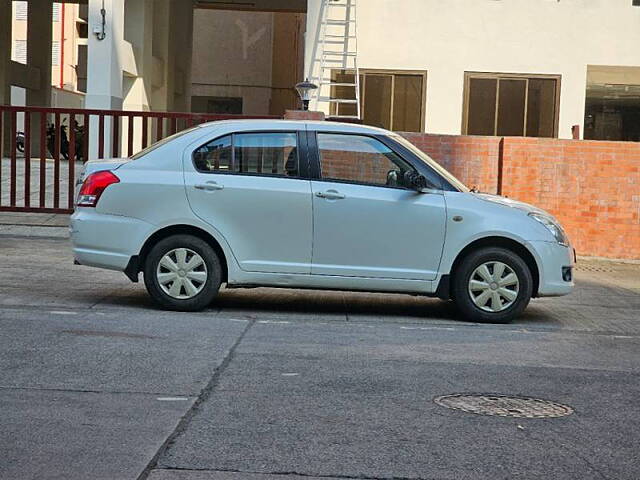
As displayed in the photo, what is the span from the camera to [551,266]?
404 inches

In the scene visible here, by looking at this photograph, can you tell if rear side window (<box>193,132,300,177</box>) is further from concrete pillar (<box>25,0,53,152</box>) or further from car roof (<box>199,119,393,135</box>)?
concrete pillar (<box>25,0,53,152</box>)

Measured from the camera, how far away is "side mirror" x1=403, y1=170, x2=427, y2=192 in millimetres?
10125

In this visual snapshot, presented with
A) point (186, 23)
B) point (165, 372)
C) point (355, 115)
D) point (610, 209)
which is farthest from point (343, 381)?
point (186, 23)

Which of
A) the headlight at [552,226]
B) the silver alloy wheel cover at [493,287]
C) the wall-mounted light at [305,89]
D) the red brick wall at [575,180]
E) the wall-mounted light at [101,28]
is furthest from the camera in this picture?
the wall-mounted light at [101,28]

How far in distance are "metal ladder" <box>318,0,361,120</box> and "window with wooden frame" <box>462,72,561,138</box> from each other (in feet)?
7.17

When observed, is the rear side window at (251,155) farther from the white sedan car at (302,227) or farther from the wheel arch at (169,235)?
the wheel arch at (169,235)

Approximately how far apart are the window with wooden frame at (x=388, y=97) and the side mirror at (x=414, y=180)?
1111 cm

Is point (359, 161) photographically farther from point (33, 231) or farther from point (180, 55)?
point (180, 55)

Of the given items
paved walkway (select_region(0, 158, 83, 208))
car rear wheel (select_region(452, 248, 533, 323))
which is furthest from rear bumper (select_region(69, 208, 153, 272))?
paved walkway (select_region(0, 158, 83, 208))

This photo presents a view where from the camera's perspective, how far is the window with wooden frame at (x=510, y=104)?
21.4m

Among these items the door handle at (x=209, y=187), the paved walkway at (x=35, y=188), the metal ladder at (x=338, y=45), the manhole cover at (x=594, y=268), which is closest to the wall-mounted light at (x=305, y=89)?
the metal ladder at (x=338, y=45)

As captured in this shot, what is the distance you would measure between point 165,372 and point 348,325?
2.82 metres

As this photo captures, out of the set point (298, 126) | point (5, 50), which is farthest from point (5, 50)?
point (298, 126)

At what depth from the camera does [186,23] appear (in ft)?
124
